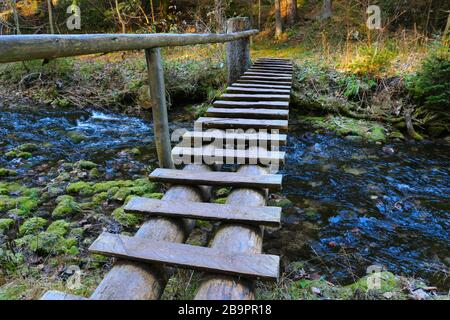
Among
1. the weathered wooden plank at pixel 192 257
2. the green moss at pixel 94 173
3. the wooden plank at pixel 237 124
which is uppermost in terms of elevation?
the wooden plank at pixel 237 124

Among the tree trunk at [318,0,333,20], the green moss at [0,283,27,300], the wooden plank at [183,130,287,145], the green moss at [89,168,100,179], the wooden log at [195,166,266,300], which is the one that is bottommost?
the green moss at [89,168,100,179]

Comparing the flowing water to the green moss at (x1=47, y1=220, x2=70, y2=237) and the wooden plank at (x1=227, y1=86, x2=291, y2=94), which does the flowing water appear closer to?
the wooden plank at (x1=227, y1=86, x2=291, y2=94)

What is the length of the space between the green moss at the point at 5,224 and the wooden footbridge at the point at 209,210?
1.88 metres

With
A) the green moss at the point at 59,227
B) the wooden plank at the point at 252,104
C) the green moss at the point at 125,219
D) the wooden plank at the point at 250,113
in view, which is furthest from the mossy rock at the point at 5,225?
the wooden plank at the point at 252,104

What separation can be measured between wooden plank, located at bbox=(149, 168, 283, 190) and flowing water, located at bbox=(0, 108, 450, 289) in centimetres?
113

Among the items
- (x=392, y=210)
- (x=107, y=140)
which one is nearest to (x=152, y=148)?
(x=107, y=140)

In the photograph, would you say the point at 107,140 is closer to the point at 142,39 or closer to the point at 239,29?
the point at 239,29

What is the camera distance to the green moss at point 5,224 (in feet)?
11.9

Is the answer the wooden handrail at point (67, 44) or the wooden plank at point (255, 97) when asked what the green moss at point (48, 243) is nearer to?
the wooden handrail at point (67, 44)

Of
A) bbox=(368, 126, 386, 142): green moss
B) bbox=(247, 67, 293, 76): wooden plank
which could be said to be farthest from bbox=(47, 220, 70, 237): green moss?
bbox=(368, 126, 386, 142): green moss

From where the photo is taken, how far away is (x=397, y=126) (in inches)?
281

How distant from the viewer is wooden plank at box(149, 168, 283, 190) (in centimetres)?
271

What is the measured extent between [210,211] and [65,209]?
7.83ft

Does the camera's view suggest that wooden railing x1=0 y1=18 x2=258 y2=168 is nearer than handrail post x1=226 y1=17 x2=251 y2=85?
Yes
